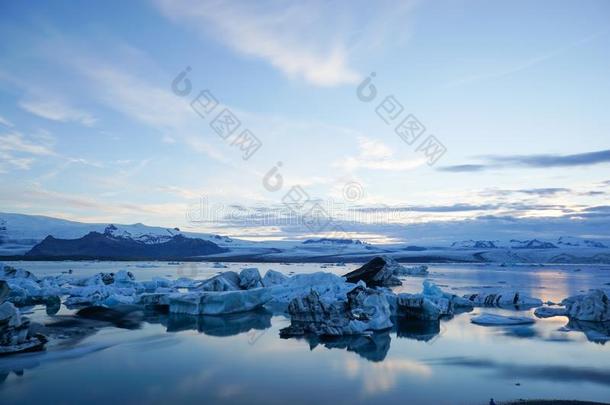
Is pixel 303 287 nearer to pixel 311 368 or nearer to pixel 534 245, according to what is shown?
pixel 311 368

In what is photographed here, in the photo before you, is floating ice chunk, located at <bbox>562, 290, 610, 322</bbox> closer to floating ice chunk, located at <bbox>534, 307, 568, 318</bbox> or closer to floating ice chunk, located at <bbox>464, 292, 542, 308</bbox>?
floating ice chunk, located at <bbox>534, 307, 568, 318</bbox>

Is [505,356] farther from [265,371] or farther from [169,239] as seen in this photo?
[169,239]

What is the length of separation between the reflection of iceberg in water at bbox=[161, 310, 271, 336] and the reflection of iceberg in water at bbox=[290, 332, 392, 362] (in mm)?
2389

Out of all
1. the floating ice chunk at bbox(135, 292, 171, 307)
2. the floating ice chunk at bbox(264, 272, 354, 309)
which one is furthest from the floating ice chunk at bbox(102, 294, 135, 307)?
the floating ice chunk at bbox(264, 272, 354, 309)

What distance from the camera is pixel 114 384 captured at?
731 cm

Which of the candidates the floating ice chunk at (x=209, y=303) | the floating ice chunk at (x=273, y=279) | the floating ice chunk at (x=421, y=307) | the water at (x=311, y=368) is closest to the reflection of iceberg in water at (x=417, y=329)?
the water at (x=311, y=368)

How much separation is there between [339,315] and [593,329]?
6660 millimetres

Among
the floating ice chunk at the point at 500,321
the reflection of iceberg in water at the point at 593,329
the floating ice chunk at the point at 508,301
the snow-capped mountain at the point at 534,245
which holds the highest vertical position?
the snow-capped mountain at the point at 534,245

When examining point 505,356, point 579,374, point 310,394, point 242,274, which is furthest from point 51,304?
point 579,374

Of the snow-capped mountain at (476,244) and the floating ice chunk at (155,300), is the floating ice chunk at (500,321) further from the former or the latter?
the snow-capped mountain at (476,244)

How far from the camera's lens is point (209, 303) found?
15.5m

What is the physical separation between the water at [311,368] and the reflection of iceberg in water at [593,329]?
1.11 feet

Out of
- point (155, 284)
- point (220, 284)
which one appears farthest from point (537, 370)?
point (155, 284)

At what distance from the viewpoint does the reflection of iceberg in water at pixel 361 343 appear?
9492 millimetres
